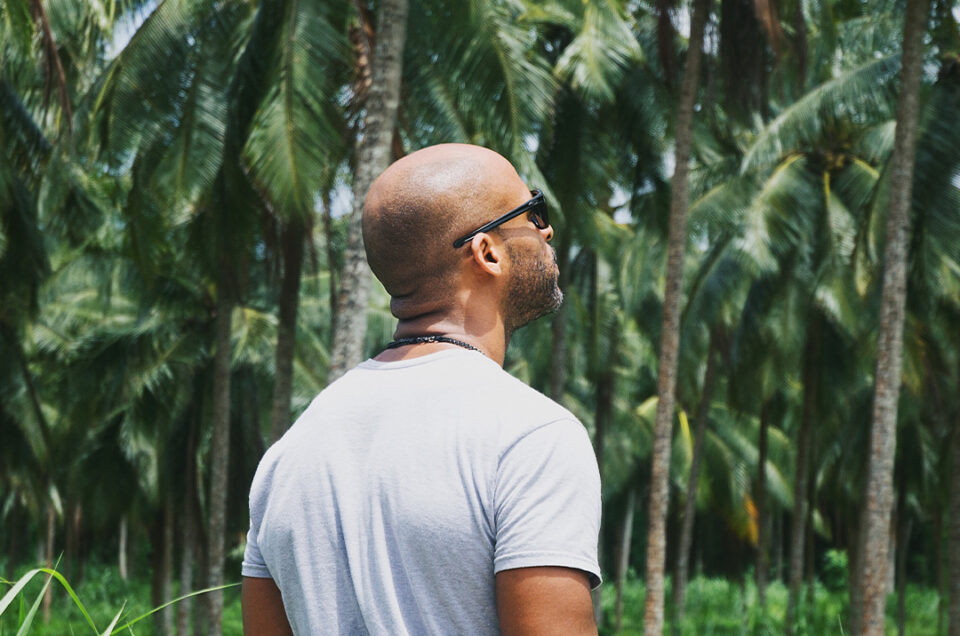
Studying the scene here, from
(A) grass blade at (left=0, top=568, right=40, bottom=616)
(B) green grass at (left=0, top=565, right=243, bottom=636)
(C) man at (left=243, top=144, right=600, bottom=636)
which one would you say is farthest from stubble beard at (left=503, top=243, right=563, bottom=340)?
(B) green grass at (left=0, top=565, right=243, bottom=636)

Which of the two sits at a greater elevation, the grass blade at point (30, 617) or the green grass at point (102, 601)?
the grass blade at point (30, 617)

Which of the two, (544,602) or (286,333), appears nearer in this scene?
(544,602)

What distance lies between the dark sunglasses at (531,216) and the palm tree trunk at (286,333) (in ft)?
40.0

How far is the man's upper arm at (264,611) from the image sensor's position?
155 centimetres

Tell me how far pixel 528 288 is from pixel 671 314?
39.5ft

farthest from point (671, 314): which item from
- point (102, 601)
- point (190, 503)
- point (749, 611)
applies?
point (102, 601)

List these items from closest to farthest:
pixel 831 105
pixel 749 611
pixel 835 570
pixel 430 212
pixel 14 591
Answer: pixel 430 212, pixel 14 591, pixel 831 105, pixel 749 611, pixel 835 570

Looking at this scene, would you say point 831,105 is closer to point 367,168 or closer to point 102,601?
point 367,168

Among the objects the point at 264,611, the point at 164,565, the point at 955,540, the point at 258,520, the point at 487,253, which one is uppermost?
the point at 487,253

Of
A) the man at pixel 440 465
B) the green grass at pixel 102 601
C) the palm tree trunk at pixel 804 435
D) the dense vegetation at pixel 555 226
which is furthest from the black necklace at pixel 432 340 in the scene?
the palm tree trunk at pixel 804 435

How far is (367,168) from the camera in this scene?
8875mm

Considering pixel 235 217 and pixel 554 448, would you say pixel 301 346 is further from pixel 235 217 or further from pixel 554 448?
pixel 554 448

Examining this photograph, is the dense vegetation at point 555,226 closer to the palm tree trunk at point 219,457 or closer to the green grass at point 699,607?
the palm tree trunk at point 219,457

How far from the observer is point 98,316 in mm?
25234
